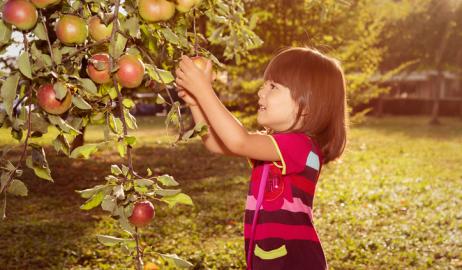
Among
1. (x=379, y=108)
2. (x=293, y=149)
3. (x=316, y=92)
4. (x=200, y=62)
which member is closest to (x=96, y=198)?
(x=200, y=62)

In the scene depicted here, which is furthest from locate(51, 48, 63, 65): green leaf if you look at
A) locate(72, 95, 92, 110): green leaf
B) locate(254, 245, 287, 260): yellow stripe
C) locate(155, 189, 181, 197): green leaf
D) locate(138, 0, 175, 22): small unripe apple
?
locate(254, 245, 287, 260): yellow stripe

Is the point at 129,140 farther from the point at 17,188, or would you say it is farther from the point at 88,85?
the point at 17,188

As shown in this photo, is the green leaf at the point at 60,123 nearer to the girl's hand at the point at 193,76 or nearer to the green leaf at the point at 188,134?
the green leaf at the point at 188,134

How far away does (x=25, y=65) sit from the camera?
5.43 feet

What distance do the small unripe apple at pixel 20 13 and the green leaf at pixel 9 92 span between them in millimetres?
153

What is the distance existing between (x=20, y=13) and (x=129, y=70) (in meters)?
0.35

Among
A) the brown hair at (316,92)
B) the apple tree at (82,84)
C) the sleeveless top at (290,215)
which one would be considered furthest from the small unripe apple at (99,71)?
the brown hair at (316,92)

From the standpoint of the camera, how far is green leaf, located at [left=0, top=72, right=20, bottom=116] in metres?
1.67

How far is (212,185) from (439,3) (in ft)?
72.3

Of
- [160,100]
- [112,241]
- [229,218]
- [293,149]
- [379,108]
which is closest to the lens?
[112,241]

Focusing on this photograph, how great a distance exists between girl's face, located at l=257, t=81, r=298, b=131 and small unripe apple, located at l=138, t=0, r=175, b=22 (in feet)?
3.71

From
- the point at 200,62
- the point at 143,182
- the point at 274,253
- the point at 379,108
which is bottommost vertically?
the point at 379,108

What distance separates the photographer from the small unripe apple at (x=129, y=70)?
1.81 m

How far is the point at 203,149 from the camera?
17.4 m
